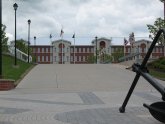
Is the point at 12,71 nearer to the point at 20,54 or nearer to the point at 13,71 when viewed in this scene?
the point at 13,71

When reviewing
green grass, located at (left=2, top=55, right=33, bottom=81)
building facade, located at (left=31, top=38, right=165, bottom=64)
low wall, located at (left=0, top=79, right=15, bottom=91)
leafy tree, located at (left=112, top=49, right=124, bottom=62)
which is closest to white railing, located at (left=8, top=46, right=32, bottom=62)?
green grass, located at (left=2, top=55, right=33, bottom=81)

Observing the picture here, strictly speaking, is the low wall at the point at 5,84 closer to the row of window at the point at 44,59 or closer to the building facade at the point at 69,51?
the building facade at the point at 69,51

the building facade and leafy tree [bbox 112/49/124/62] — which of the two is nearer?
leafy tree [bbox 112/49/124/62]

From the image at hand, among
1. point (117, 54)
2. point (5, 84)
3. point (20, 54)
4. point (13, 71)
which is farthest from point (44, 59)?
point (5, 84)

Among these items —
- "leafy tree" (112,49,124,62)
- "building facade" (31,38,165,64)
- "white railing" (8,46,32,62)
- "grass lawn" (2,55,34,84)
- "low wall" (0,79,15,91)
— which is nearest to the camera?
"low wall" (0,79,15,91)

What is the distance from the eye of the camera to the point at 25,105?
13.8 metres

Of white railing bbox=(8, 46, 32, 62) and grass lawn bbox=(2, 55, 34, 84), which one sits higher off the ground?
white railing bbox=(8, 46, 32, 62)

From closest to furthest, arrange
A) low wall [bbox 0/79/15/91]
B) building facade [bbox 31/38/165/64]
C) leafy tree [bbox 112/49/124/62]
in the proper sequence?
low wall [bbox 0/79/15/91], leafy tree [bbox 112/49/124/62], building facade [bbox 31/38/165/64]

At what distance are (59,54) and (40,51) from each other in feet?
25.2

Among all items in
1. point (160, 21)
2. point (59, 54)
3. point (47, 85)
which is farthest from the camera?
point (59, 54)

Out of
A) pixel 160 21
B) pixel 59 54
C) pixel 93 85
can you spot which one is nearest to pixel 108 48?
pixel 59 54

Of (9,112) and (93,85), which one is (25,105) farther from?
(93,85)

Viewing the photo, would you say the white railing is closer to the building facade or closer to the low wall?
the low wall

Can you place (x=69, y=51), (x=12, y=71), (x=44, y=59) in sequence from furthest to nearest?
(x=44, y=59) < (x=69, y=51) < (x=12, y=71)
